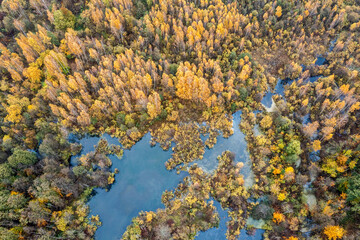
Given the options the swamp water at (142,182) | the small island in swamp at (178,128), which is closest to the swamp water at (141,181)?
the swamp water at (142,182)

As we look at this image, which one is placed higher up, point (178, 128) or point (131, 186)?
point (178, 128)

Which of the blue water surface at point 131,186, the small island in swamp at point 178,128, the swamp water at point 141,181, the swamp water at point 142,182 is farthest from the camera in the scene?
the blue water surface at point 131,186

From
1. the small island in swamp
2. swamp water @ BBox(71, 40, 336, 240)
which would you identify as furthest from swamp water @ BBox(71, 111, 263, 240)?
the small island in swamp

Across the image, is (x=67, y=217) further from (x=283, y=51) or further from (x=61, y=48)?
(x=283, y=51)

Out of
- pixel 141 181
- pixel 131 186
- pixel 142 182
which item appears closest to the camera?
pixel 131 186

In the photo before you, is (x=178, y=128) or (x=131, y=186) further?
(x=178, y=128)

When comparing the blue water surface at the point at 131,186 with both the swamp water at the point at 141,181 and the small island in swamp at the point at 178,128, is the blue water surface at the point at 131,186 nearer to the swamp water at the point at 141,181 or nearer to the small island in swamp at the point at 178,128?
the swamp water at the point at 141,181

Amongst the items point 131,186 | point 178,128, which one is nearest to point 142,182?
point 131,186

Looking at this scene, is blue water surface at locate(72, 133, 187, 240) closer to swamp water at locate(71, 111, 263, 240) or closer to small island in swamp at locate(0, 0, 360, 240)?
swamp water at locate(71, 111, 263, 240)

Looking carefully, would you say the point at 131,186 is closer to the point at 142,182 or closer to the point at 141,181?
the point at 141,181

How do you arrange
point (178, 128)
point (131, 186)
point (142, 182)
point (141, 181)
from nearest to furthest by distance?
point (131, 186) → point (142, 182) → point (141, 181) → point (178, 128)
